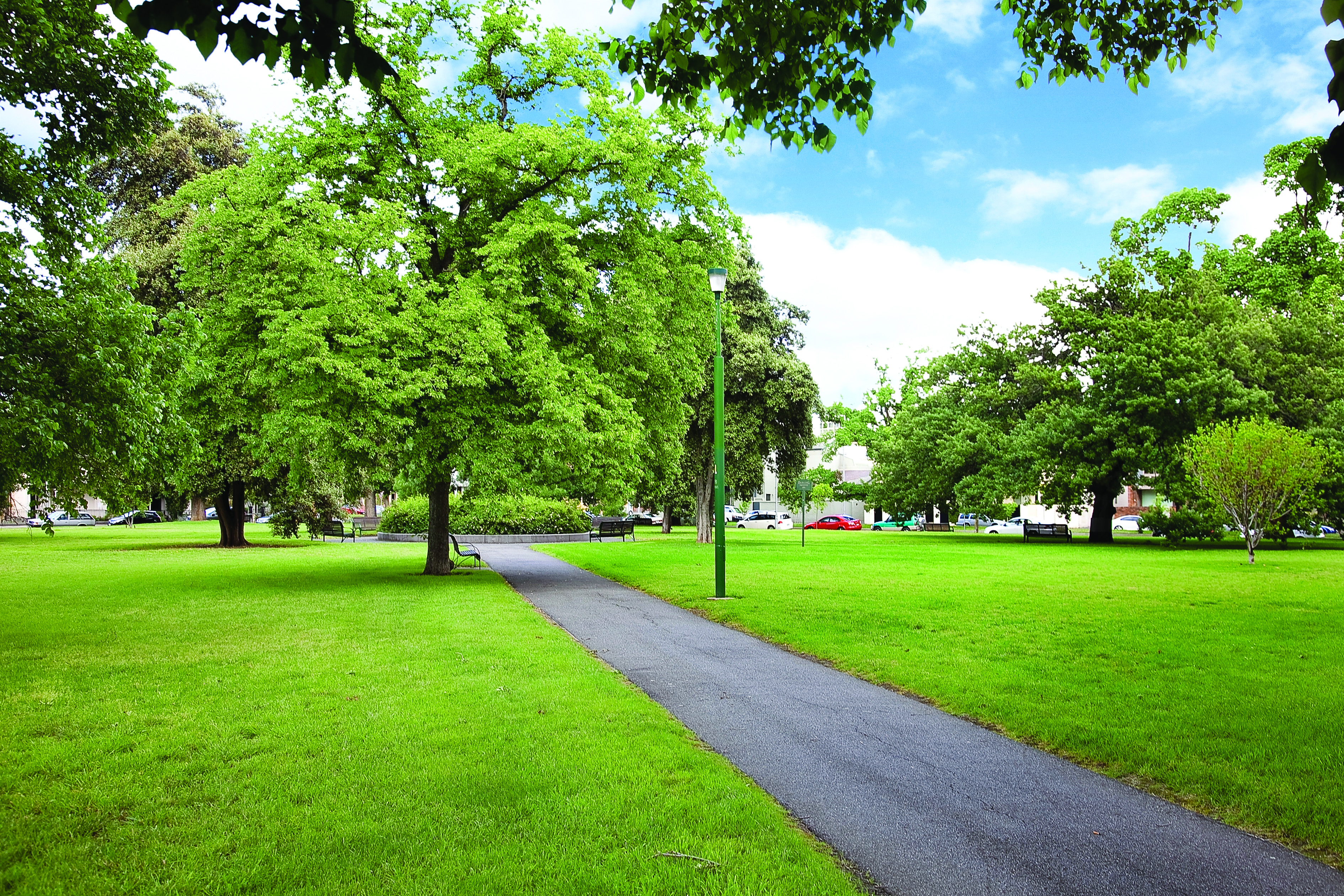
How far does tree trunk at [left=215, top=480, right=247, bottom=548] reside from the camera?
3306 cm

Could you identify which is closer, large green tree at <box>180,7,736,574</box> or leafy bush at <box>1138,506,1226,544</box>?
large green tree at <box>180,7,736,574</box>

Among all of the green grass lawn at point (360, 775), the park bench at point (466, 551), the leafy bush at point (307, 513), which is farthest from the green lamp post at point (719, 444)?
the leafy bush at point (307, 513)

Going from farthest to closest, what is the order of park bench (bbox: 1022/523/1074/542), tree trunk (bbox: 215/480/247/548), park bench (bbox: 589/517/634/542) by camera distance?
park bench (bbox: 1022/523/1074/542) < park bench (bbox: 589/517/634/542) < tree trunk (bbox: 215/480/247/548)

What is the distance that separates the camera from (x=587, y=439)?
587 inches

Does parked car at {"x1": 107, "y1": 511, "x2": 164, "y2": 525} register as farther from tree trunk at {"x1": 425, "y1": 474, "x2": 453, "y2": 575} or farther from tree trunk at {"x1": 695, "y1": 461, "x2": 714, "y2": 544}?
tree trunk at {"x1": 425, "y1": 474, "x2": 453, "y2": 575}

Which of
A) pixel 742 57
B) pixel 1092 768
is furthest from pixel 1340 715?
pixel 742 57

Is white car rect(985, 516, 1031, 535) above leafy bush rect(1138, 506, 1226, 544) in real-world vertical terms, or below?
below

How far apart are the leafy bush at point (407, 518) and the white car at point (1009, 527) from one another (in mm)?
36475

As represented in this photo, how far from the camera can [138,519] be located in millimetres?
70062

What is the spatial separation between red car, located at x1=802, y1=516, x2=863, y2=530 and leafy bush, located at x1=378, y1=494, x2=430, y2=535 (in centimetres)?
3833

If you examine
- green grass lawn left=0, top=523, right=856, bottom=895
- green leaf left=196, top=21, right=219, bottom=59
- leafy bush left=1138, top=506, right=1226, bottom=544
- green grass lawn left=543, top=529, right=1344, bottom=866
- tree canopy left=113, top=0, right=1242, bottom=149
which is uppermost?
tree canopy left=113, top=0, right=1242, bottom=149

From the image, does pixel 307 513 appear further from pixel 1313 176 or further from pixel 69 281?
pixel 1313 176

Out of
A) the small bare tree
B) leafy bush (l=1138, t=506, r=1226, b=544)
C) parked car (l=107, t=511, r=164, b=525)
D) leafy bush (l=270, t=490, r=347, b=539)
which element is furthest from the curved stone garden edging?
parked car (l=107, t=511, r=164, b=525)

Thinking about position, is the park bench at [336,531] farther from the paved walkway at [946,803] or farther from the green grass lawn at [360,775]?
the paved walkway at [946,803]
